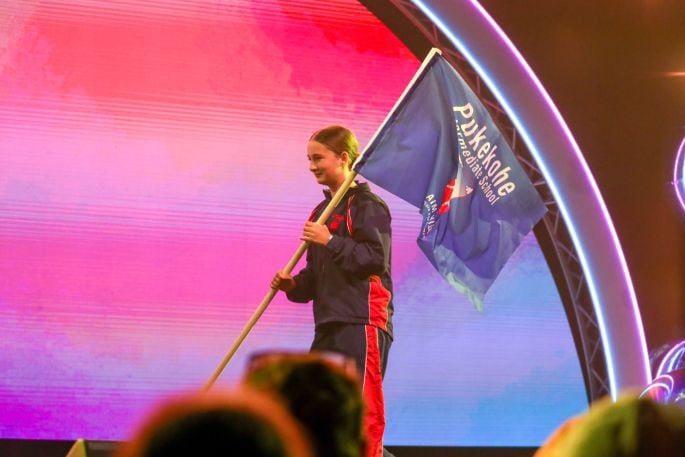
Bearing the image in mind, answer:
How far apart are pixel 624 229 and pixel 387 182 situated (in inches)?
86.6

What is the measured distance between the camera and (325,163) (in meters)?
4.16

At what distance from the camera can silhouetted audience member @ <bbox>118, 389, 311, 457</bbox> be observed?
878 millimetres

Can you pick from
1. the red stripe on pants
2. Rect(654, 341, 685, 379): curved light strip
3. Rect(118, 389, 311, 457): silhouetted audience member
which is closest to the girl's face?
the red stripe on pants

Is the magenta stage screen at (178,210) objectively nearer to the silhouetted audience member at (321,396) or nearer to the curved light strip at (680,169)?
the curved light strip at (680,169)

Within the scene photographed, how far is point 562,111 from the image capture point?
5.73m

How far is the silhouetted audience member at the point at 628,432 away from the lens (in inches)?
45.1

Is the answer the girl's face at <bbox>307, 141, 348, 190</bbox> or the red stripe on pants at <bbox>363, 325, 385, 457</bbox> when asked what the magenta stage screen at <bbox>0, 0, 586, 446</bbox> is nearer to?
the girl's face at <bbox>307, 141, 348, 190</bbox>

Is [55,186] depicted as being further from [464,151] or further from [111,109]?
[464,151]

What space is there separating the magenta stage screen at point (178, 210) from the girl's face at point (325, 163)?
1.06 m

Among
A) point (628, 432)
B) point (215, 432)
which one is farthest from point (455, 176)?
point (215, 432)

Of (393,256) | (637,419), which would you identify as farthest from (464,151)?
(637,419)

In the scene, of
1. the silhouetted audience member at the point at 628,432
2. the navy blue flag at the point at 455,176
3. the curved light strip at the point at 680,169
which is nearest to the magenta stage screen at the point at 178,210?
the navy blue flag at the point at 455,176

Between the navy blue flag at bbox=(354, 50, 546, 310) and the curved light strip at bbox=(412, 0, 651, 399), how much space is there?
45.5 inches

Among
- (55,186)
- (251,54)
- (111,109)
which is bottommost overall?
(55,186)
